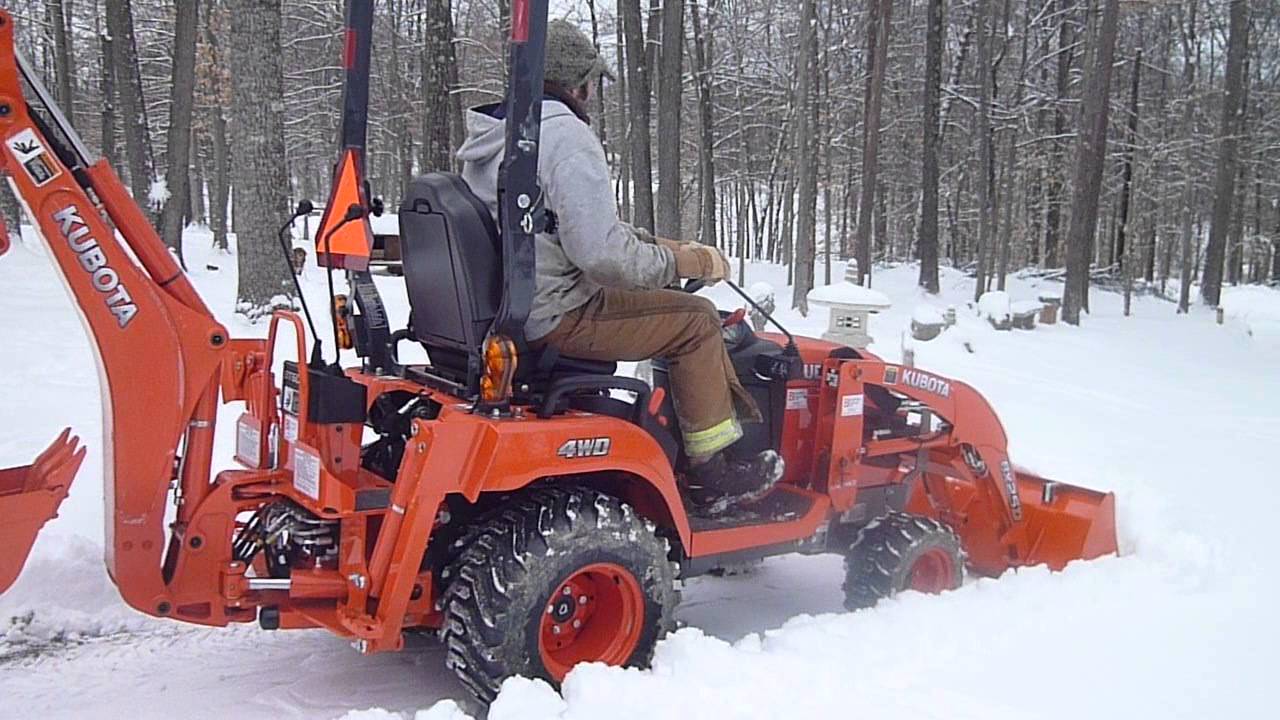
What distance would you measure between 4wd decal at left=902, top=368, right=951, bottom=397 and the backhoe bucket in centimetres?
330

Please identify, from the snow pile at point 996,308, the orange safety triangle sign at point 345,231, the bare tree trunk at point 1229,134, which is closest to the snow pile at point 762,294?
the snow pile at point 996,308

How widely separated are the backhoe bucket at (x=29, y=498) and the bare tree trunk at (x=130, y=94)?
569 inches

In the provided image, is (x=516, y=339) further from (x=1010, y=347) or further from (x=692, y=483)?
(x=1010, y=347)

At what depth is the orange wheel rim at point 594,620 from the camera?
11.9 ft

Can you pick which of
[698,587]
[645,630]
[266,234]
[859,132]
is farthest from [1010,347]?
[859,132]

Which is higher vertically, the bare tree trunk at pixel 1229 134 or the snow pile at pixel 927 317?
the bare tree trunk at pixel 1229 134

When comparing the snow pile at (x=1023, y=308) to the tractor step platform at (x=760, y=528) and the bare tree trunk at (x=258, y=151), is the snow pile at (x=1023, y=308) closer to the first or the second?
the bare tree trunk at (x=258, y=151)

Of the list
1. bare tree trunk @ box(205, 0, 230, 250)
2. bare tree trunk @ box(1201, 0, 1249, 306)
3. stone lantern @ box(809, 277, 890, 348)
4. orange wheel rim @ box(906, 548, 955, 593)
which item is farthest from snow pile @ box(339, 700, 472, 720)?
bare tree trunk @ box(1201, 0, 1249, 306)

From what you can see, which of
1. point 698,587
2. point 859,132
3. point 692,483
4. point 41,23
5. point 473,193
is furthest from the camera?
point 859,132

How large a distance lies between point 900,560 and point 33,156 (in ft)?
11.7

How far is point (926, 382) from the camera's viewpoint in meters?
4.81

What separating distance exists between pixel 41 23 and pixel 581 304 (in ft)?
76.7

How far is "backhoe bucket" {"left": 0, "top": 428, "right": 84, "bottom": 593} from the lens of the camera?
3.04m

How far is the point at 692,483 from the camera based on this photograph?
13.9 ft
